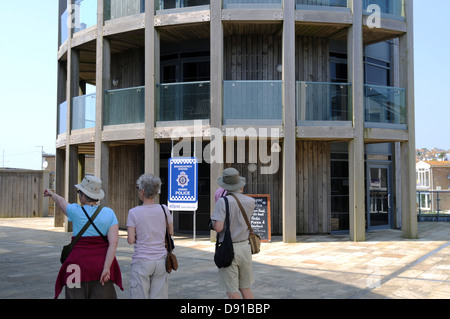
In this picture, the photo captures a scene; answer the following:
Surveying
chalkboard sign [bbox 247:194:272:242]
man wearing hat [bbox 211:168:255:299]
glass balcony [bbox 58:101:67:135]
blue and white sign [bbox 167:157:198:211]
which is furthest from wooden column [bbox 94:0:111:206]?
man wearing hat [bbox 211:168:255:299]

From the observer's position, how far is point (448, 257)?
9898 millimetres

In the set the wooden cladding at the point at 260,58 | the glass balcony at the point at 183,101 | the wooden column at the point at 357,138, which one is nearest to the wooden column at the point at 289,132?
the wooden cladding at the point at 260,58

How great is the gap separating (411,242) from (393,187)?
3.89 m

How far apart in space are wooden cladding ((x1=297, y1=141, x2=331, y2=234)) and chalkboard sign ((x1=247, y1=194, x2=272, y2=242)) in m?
2.08

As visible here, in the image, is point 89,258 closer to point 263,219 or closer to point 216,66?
point 263,219

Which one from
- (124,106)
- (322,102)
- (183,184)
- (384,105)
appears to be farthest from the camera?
(124,106)

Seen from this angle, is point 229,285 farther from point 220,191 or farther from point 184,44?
point 184,44

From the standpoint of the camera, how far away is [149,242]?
4.30 meters

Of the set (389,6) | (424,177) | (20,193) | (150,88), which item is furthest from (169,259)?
(424,177)

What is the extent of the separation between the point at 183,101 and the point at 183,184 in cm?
245

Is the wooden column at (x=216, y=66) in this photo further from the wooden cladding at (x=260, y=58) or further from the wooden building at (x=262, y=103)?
the wooden cladding at (x=260, y=58)

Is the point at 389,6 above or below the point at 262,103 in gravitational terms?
above

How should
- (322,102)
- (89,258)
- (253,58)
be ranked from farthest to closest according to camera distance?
(253,58) < (322,102) < (89,258)

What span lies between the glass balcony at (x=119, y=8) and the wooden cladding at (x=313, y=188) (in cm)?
675
